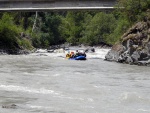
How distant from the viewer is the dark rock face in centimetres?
3641

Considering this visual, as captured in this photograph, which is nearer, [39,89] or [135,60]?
[39,89]

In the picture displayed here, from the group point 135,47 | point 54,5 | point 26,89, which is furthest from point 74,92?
point 54,5

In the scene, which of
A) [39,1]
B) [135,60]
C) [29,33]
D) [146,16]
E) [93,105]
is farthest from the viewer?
[29,33]

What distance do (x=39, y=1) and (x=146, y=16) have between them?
12.4 metres

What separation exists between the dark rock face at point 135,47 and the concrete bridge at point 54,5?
244 inches

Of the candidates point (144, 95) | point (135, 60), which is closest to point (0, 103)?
point (144, 95)

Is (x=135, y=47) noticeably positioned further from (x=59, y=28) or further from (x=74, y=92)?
(x=59, y=28)

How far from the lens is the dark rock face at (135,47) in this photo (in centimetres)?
3641

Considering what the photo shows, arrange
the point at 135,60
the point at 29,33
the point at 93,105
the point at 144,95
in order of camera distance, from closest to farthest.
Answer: the point at 93,105, the point at 144,95, the point at 135,60, the point at 29,33

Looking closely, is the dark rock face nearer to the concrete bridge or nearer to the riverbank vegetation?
the concrete bridge

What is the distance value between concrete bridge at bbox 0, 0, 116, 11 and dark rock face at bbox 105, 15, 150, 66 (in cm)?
619

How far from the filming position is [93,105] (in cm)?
A: 1634

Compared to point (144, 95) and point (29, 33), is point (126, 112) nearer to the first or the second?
point (144, 95)

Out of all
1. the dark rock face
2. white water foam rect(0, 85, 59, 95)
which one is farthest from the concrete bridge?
white water foam rect(0, 85, 59, 95)
